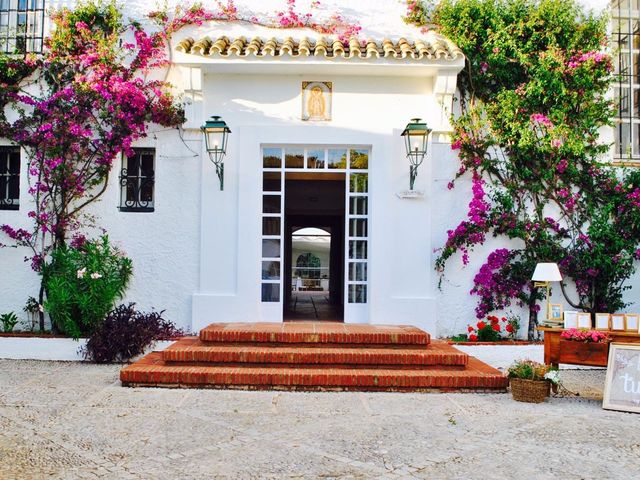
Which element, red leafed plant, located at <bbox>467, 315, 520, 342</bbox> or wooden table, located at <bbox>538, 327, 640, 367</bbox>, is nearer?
wooden table, located at <bbox>538, 327, 640, 367</bbox>

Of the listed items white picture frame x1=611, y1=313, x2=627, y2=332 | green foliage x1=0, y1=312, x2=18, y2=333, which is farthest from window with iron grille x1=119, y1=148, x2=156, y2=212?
white picture frame x1=611, y1=313, x2=627, y2=332

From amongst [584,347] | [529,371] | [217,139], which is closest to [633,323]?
[584,347]

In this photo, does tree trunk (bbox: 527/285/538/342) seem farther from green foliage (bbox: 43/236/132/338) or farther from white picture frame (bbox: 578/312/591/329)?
green foliage (bbox: 43/236/132/338)

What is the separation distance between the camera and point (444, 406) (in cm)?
578

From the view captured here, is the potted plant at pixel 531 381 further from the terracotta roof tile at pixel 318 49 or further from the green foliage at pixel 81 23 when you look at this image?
the green foliage at pixel 81 23

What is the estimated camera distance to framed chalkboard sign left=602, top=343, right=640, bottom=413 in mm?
5684

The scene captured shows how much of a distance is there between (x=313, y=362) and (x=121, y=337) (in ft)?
8.67

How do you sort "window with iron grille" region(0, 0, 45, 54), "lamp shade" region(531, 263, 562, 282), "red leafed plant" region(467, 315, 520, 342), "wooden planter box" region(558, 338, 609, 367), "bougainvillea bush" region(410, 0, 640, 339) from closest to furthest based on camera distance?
1. "wooden planter box" region(558, 338, 609, 367)
2. "lamp shade" region(531, 263, 562, 282)
3. "red leafed plant" region(467, 315, 520, 342)
4. "bougainvillea bush" region(410, 0, 640, 339)
5. "window with iron grille" region(0, 0, 45, 54)

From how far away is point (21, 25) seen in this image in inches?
357

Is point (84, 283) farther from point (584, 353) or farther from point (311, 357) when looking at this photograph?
point (584, 353)

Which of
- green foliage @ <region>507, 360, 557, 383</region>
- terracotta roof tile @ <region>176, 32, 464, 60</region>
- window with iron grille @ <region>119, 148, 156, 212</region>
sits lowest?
green foliage @ <region>507, 360, 557, 383</region>

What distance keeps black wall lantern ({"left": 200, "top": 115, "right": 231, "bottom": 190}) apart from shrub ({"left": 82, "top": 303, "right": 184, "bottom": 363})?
2198mm

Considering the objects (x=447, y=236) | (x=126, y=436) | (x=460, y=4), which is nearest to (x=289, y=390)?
(x=126, y=436)

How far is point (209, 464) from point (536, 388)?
3.55 meters
